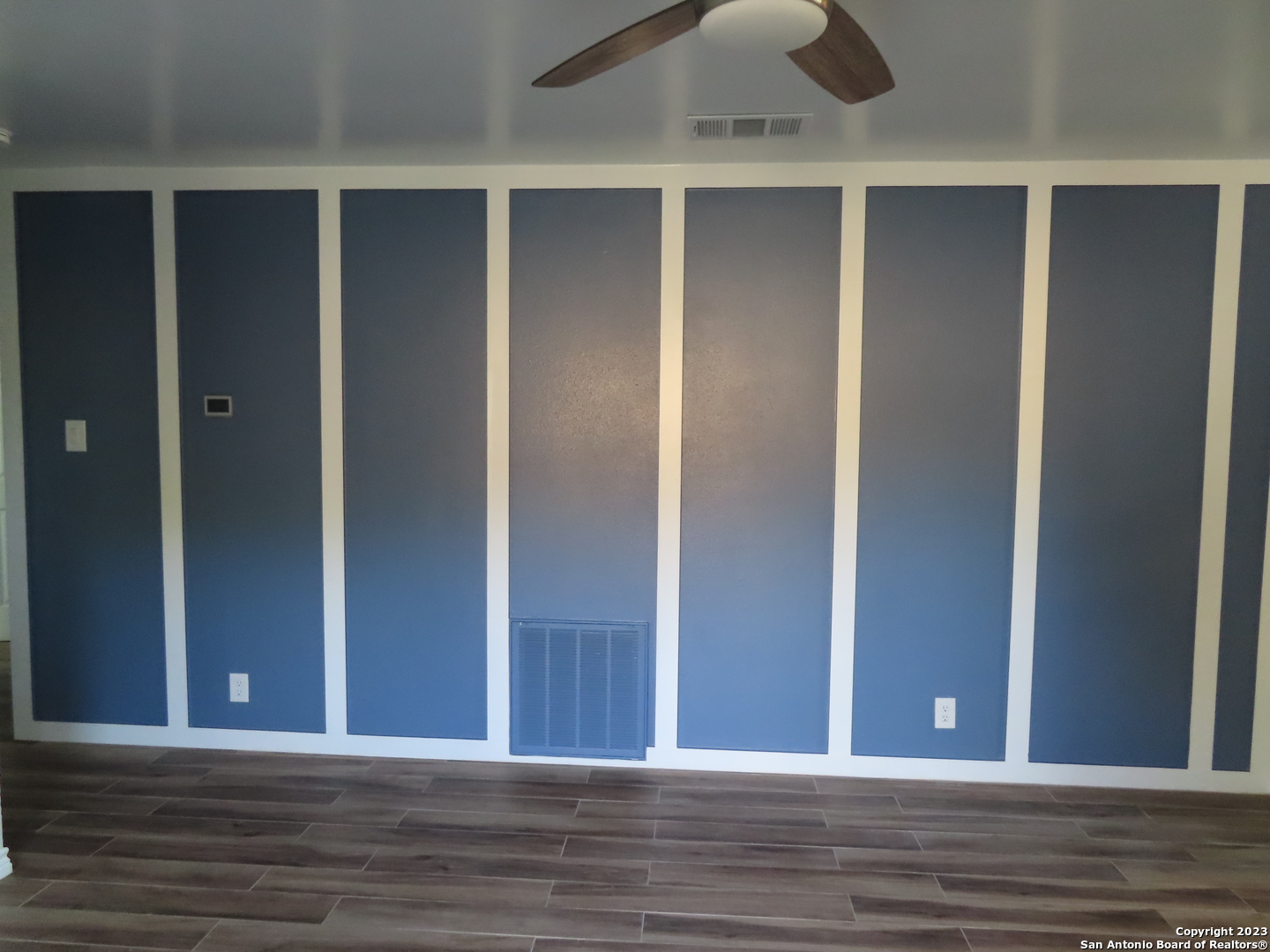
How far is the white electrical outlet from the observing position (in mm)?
3029

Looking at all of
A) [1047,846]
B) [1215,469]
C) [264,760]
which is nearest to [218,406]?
[264,760]

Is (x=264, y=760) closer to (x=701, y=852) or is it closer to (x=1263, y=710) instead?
(x=701, y=852)

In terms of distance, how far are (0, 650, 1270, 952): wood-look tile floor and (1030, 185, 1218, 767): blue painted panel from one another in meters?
0.32

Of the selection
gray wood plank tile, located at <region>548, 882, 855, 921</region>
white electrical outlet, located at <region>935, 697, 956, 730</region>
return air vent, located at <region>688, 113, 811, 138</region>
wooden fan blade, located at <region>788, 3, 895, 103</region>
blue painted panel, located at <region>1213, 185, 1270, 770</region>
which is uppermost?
return air vent, located at <region>688, 113, 811, 138</region>

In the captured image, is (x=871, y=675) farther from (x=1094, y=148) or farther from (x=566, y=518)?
(x=1094, y=148)

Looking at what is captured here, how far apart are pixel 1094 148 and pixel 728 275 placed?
136 centimetres

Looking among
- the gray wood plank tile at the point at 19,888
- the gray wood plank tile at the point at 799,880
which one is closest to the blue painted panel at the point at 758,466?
the gray wood plank tile at the point at 799,880

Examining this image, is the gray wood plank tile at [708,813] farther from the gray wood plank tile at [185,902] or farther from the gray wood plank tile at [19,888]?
the gray wood plank tile at [19,888]

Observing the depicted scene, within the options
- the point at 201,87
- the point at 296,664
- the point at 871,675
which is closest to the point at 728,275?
the point at 871,675

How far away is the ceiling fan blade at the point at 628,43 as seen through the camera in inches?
59.0

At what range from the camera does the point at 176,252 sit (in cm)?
318

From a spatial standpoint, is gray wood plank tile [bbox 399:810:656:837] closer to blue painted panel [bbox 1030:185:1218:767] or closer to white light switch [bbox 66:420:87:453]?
blue painted panel [bbox 1030:185:1218:767]

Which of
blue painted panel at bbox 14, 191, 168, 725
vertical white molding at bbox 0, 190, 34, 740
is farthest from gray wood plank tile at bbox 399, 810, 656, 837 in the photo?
vertical white molding at bbox 0, 190, 34, 740

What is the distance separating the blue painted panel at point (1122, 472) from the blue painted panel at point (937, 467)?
0.53 feet
